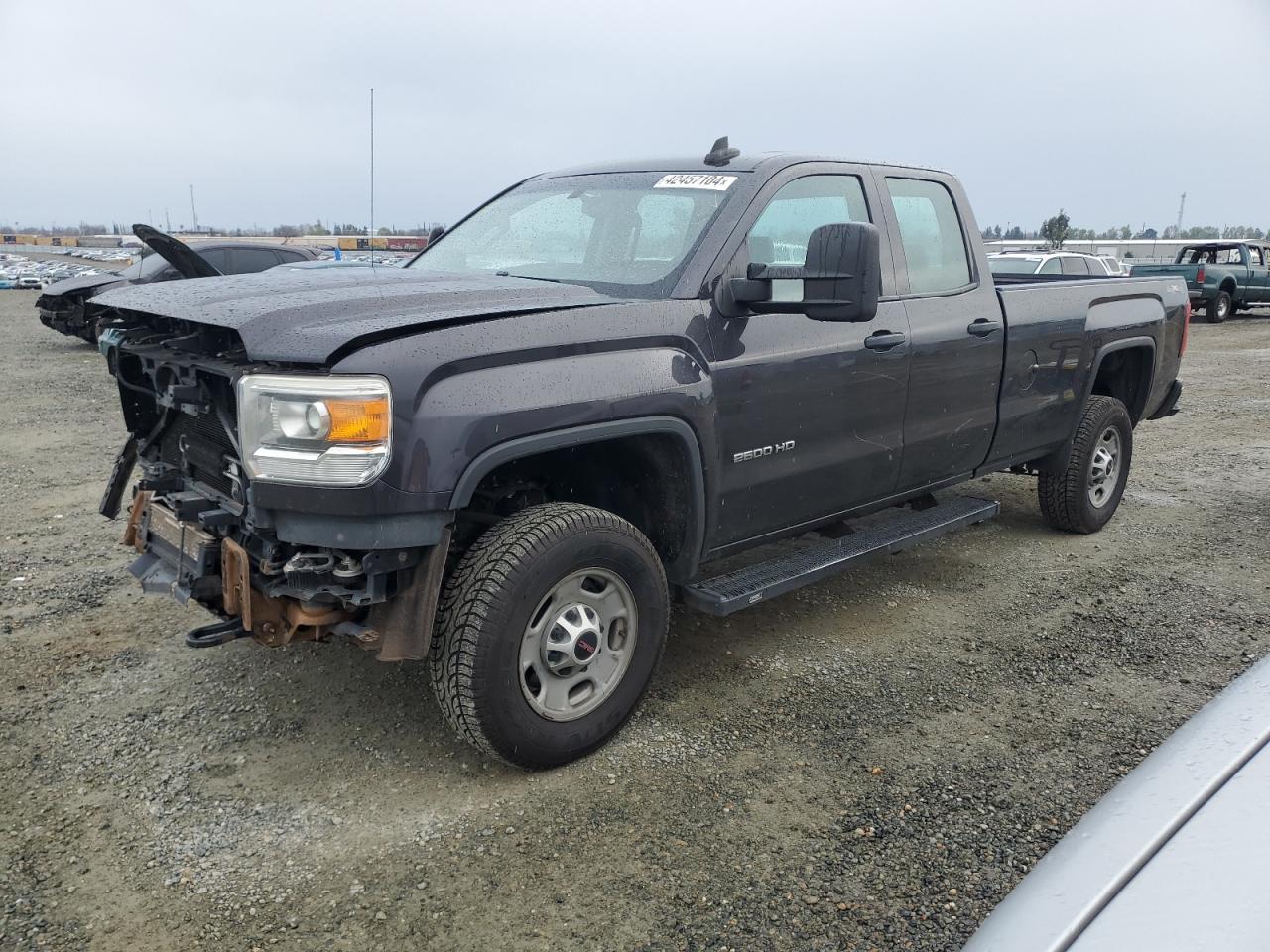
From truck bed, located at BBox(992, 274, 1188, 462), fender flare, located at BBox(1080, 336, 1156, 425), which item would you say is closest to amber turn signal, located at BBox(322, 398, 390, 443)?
truck bed, located at BBox(992, 274, 1188, 462)

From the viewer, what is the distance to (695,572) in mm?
3514

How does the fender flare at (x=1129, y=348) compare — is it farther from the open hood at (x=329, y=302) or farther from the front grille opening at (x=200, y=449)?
the front grille opening at (x=200, y=449)

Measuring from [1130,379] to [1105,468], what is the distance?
0.68 m

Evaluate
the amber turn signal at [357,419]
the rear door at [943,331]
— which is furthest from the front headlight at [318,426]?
the rear door at [943,331]

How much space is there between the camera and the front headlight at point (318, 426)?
257cm

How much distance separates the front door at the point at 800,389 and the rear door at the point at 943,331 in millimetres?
133

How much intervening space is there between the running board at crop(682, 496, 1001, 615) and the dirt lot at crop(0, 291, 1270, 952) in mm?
406

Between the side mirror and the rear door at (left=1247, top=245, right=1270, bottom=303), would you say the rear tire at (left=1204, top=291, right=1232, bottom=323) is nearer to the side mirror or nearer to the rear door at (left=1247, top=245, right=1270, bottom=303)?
the rear door at (left=1247, top=245, right=1270, bottom=303)

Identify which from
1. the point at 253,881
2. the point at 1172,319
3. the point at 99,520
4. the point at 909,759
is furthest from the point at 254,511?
the point at 1172,319

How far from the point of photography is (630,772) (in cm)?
316

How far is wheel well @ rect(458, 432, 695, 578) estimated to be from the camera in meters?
3.24

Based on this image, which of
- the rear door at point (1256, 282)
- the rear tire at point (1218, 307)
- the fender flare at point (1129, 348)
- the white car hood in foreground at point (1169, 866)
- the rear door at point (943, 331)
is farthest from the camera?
the rear door at point (1256, 282)

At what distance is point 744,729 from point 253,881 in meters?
1.65

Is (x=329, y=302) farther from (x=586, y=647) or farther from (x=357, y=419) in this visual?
(x=586, y=647)
